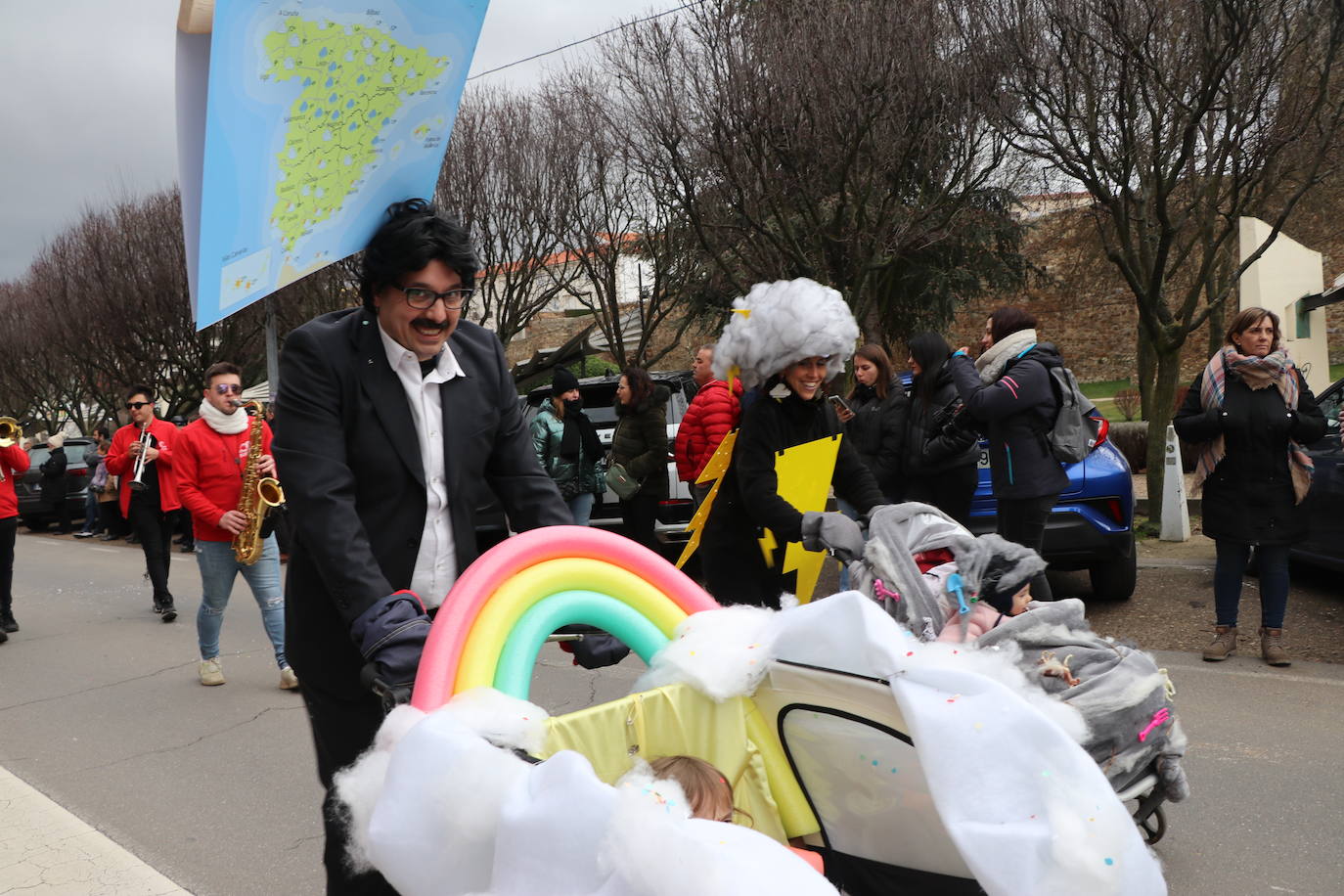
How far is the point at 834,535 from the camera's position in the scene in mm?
3289

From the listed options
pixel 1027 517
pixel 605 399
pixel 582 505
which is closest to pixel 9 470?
pixel 582 505

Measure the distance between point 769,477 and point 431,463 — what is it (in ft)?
5.85

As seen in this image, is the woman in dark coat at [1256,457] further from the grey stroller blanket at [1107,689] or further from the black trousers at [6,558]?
the black trousers at [6,558]

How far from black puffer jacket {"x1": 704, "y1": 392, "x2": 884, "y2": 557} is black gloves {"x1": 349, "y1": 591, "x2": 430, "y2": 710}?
1984 mm

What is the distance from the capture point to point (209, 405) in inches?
273

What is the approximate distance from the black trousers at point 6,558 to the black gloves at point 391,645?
8009 mm

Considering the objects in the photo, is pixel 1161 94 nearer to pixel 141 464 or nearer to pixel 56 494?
pixel 141 464

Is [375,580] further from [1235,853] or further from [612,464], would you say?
[612,464]

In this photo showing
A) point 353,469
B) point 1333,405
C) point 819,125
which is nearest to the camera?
point 353,469

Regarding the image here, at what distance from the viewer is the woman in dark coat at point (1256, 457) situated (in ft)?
18.9

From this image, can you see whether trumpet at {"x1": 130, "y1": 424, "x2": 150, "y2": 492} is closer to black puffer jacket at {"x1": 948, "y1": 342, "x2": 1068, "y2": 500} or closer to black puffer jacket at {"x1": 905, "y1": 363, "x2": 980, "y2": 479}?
black puffer jacket at {"x1": 905, "y1": 363, "x2": 980, "y2": 479}

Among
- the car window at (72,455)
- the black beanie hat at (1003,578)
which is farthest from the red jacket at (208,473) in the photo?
the car window at (72,455)

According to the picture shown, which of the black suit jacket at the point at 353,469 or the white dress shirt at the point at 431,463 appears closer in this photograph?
the black suit jacket at the point at 353,469

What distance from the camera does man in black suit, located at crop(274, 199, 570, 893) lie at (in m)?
2.30
